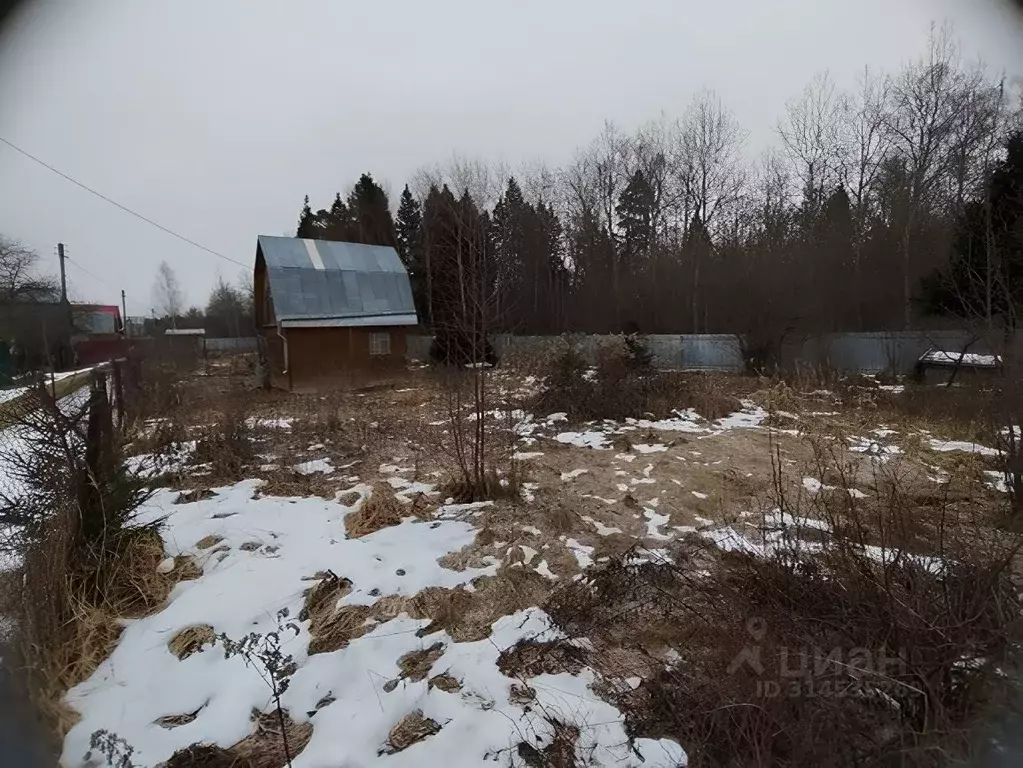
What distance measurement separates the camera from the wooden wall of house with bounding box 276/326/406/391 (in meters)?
15.3

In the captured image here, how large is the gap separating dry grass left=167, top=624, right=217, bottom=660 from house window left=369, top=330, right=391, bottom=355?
46.5ft

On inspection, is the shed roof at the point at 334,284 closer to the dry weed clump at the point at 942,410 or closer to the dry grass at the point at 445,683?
the dry weed clump at the point at 942,410

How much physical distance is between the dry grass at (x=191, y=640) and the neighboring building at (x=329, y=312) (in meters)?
13.2

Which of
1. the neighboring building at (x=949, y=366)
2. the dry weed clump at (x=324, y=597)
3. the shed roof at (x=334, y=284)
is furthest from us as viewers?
the shed roof at (x=334, y=284)

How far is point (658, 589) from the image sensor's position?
3.28 metres

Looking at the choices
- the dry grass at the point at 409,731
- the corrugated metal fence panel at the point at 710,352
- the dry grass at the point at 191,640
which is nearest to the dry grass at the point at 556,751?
the dry grass at the point at 409,731

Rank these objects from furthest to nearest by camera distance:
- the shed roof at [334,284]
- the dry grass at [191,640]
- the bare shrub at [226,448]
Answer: the shed roof at [334,284], the bare shrub at [226,448], the dry grass at [191,640]

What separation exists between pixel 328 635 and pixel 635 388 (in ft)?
27.4

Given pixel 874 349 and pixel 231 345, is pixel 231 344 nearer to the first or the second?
pixel 231 345

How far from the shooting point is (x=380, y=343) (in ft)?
55.4

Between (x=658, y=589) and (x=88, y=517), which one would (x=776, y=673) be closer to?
(x=658, y=589)

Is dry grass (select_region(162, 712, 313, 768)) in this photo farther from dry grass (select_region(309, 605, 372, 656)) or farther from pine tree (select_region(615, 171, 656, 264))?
pine tree (select_region(615, 171, 656, 264))

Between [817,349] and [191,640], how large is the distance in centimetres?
1714

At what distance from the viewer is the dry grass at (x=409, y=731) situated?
225cm
